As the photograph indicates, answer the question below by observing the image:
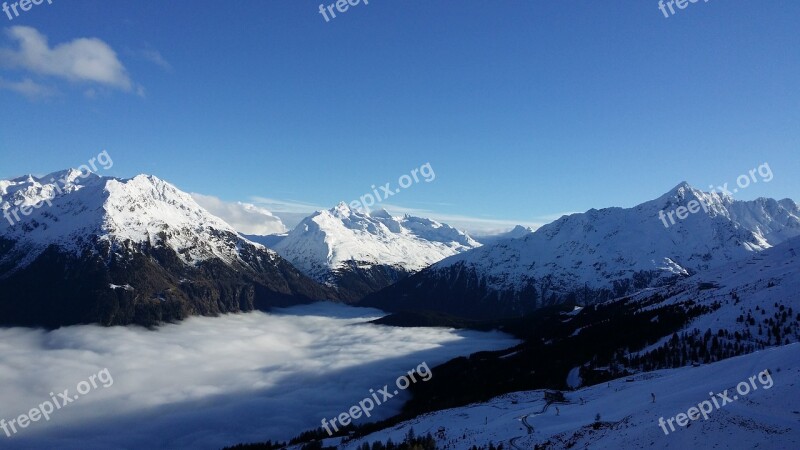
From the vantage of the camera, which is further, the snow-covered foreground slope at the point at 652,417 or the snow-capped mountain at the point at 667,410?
the snow-capped mountain at the point at 667,410

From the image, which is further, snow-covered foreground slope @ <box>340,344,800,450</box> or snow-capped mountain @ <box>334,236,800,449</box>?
snow-capped mountain @ <box>334,236,800,449</box>

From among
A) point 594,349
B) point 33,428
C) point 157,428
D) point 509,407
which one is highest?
point 33,428

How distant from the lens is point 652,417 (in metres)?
59.5

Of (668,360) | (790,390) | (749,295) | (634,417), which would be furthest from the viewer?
(749,295)

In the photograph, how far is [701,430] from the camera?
51938 mm

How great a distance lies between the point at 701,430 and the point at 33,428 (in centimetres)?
23917

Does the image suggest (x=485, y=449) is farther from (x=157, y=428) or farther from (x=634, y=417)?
(x=157, y=428)

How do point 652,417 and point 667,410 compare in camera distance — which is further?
point 667,410

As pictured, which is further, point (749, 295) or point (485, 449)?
point (749, 295)

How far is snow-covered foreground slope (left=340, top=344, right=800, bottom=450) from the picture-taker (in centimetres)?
5056

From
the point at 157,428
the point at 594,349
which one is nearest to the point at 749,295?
the point at 594,349

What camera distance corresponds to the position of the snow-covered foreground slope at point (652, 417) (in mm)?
50562

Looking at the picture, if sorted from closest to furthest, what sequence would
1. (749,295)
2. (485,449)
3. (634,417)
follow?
(634,417), (485,449), (749,295)

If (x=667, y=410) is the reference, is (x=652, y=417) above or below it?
above
